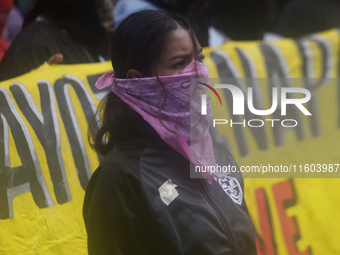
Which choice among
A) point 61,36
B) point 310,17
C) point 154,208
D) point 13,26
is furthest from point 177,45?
point 13,26

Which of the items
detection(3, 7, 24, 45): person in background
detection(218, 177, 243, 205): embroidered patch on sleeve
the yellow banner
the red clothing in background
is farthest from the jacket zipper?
detection(3, 7, 24, 45): person in background

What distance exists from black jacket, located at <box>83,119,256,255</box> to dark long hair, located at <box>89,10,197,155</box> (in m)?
0.05

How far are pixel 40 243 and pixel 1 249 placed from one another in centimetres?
16

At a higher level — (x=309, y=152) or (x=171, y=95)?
A: (x=171, y=95)

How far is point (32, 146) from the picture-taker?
1.83 metres

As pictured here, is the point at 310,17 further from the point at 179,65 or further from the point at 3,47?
the point at 3,47

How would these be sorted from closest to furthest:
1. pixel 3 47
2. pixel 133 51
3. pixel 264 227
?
pixel 133 51 → pixel 264 227 → pixel 3 47

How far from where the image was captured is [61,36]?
2.46 metres

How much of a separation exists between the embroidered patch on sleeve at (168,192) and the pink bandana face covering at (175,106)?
117 mm

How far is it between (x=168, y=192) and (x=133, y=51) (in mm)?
432

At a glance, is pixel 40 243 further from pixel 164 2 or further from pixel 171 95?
pixel 164 2

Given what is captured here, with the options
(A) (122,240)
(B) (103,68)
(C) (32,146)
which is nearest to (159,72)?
(A) (122,240)

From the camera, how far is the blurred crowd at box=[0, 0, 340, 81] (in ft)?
7.45

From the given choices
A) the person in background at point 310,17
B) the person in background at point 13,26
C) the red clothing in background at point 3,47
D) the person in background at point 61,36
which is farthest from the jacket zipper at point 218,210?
the person in background at point 13,26
